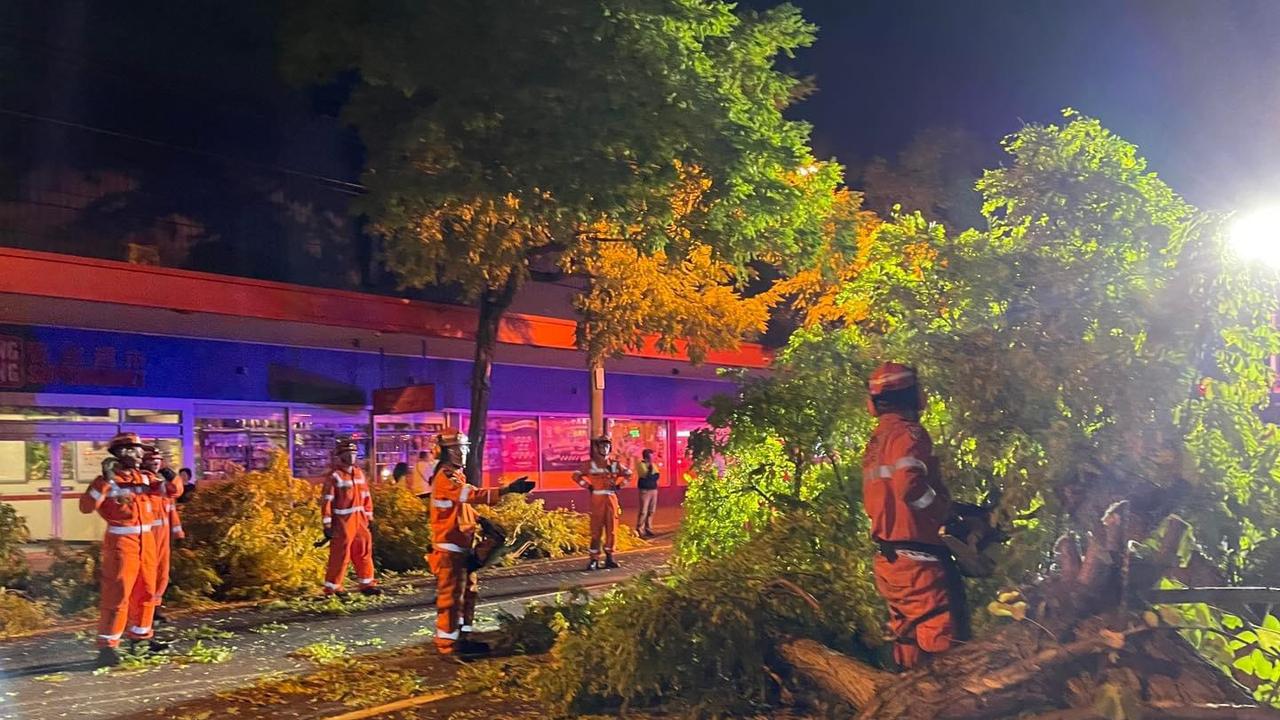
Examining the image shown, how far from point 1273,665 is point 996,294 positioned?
7.74ft

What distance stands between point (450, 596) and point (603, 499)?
22.3ft

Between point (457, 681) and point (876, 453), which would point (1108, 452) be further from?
point (457, 681)

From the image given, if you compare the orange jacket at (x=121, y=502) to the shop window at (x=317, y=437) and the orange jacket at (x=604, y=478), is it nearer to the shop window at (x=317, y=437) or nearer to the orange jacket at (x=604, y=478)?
the orange jacket at (x=604, y=478)

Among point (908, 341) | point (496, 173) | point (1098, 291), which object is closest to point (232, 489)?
point (496, 173)

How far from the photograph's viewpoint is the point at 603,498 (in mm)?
15352

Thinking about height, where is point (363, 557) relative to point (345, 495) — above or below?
below

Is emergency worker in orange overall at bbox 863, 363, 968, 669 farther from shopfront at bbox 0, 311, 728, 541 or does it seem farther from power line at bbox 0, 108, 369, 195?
shopfront at bbox 0, 311, 728, 541

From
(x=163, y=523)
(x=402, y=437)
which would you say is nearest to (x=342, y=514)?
(x=163, y=523)

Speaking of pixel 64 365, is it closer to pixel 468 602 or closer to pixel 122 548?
pixel 122 548

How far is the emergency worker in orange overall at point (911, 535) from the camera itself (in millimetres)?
5660

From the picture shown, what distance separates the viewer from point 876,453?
19.3 ft

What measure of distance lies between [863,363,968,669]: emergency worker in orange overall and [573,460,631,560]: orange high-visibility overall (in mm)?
9677

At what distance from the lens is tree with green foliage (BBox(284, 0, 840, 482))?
10.4 metres

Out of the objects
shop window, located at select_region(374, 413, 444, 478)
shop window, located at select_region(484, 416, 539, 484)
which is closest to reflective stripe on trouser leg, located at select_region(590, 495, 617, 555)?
shop window, located at select_region(374, 413, 444, 478)
